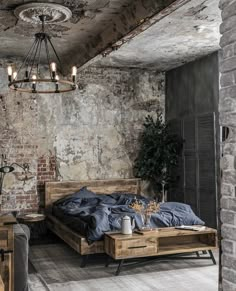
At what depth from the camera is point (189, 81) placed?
24.4ft

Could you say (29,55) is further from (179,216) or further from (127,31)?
(179,216)

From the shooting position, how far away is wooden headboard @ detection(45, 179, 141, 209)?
727cm

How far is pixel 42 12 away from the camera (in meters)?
4.49

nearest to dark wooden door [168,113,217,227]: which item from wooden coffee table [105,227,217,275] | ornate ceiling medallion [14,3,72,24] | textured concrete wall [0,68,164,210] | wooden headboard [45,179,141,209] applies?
wooden headboard [45,179,141,209]

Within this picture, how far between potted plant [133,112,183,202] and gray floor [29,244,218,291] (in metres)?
2.47

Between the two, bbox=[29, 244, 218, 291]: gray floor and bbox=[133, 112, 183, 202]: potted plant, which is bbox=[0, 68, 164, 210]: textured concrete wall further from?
bbox=[29, 244, 218, 291]: gray floor

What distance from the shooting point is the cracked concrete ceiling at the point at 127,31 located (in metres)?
4.43

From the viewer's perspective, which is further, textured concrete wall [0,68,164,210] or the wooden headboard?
the wooden headboard

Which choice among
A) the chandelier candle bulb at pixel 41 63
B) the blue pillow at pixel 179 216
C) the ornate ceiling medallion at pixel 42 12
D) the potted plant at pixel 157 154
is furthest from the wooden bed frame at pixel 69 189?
the ornate ceiling medallion at pixel 42 12

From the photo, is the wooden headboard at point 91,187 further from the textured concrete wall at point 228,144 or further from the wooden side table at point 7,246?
the textured concrete wall at point 228,144

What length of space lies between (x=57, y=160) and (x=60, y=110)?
3.04 feet

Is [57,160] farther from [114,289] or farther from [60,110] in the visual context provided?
[114,289]

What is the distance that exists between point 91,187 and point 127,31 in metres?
3.57

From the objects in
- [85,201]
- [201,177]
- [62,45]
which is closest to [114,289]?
[85,201]
